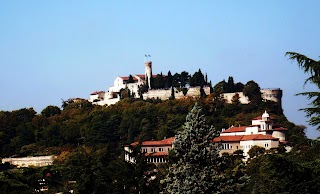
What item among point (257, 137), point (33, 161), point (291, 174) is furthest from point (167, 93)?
point (291, 174)

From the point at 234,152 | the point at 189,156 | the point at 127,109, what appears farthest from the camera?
the point at 127,109

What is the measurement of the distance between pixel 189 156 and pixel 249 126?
2977 inches

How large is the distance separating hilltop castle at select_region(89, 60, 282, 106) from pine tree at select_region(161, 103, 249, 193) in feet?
290

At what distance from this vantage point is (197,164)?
1548 centimetres

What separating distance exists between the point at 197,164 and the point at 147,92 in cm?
10308

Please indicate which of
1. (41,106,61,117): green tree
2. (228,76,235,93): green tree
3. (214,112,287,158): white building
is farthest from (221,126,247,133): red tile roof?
(41,106,61,117): green tree

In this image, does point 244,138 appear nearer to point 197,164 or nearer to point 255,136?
point 255,136

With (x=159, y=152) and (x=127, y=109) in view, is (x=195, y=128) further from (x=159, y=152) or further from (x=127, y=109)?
(x=127, y=109)

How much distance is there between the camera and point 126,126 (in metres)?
105

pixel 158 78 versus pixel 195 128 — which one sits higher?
pixel 158 78

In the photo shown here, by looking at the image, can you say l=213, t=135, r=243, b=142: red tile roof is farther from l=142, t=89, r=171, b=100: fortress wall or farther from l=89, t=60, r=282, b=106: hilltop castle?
l=142, t=89, r=171, b=100: fortress wall

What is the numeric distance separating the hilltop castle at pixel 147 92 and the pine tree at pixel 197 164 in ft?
290

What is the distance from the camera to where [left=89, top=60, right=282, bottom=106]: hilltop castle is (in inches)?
4188

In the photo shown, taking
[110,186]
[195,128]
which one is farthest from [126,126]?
[195,128]
